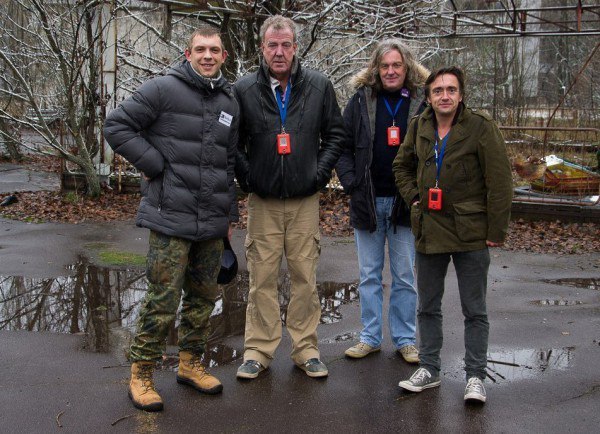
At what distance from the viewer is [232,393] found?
4.41 metres

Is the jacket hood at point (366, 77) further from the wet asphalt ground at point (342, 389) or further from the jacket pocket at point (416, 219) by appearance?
the wet asphalt ground at point (342, 389)

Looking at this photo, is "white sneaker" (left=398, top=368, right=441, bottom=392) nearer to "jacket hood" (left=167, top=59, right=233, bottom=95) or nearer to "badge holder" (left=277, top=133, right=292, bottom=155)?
"badge holder" (left=277, top=133, right=292, bottom=155)

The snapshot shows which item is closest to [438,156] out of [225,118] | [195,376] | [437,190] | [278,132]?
[437,190]

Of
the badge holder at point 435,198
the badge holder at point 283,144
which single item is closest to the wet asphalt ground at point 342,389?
the badge holder at point 435,198

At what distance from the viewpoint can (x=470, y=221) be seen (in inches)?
166

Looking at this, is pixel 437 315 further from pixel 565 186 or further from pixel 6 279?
pixel 565 186

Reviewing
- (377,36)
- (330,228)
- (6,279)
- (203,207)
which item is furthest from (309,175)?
(377,36)

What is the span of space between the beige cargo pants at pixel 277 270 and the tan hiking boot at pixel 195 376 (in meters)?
0.39

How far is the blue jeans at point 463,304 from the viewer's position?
432cm

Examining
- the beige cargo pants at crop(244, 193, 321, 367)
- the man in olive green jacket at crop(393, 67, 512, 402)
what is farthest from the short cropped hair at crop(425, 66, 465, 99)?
the beige cargo pants at crop(244, 193, 321, 367)

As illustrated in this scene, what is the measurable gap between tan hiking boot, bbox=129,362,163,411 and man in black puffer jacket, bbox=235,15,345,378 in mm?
642

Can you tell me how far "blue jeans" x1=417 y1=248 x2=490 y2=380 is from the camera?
4316mm

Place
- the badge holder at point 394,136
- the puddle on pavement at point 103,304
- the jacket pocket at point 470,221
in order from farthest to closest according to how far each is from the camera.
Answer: the puddle on pavement at point 103,304, the badge holder at point 394,136, the jacket pocket at point 470,221

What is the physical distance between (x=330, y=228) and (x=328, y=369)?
578 centimetres
